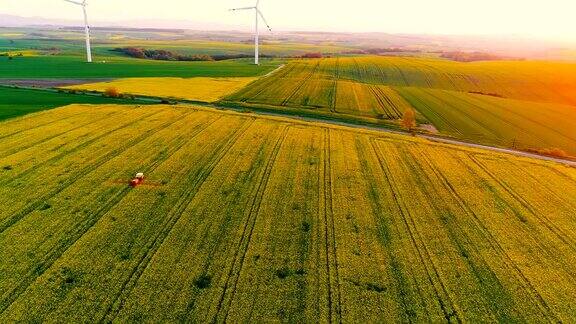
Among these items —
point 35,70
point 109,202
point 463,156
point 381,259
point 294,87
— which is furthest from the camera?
point 35,70

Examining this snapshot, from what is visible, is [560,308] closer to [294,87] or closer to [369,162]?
[369,162]

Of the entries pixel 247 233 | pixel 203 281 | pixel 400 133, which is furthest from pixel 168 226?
pixel 400 133

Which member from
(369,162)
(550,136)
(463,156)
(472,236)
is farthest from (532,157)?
(472,236)

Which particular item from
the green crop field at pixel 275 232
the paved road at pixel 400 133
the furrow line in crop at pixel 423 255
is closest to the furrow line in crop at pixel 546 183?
the green crop field at pixel 275 232

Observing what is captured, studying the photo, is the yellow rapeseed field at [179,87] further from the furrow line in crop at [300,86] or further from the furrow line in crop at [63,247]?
the furrow line in crop at [63,247]

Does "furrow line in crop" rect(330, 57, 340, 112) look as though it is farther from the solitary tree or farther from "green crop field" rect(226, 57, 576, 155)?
the solitary tree

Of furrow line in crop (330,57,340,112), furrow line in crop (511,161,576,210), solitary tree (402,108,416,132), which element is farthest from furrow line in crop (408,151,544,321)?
furrow line in crop (330,57,340,112)
